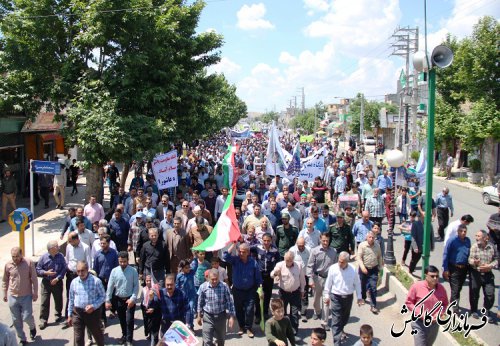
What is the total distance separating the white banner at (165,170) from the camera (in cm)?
1316

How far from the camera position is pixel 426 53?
25.5 feet

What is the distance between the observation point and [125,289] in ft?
23.2

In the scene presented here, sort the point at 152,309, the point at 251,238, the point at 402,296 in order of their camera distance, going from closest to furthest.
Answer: the point at 152,309, the point at 251,238, the point at 402,296

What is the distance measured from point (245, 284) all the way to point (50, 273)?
10.3 ft

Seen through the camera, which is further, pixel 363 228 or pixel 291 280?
pixel 363 228

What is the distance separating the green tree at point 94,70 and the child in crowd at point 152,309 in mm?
7150

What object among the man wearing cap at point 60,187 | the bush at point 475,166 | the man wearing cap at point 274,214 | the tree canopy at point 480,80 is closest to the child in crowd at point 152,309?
the man wearing cap at point 274,214

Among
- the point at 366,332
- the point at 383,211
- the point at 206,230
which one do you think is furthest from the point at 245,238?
the point at 383,211

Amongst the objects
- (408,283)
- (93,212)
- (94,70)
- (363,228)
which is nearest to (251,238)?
(363,228)

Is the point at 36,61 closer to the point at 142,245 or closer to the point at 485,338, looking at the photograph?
the point at 142,245

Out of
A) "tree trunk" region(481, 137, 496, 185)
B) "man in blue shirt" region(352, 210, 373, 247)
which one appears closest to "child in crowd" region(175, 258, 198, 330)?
"man in blue shirt" region(352, 210, 373, 247)

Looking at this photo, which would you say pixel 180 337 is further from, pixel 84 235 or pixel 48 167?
pixel 48 167

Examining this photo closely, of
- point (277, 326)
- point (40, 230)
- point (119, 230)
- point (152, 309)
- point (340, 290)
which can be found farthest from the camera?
point (40, 230)

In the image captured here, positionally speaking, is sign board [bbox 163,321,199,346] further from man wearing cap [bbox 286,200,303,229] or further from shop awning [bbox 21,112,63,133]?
shop awning [bbox 21,112,63,133]
